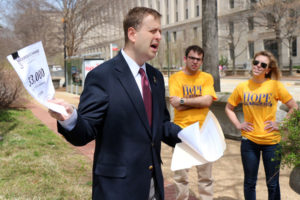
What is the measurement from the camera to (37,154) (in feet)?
22.6

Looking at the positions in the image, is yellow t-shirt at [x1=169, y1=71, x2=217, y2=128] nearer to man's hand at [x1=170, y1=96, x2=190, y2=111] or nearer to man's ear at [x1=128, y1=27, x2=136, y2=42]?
man's hand at [x1=170, y1=96, x2=190, y2=111]

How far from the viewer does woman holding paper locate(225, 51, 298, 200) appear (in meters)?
3.57

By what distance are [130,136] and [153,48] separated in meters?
0.65

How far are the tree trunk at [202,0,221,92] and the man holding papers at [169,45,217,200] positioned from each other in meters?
4.68

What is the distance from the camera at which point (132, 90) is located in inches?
88.7

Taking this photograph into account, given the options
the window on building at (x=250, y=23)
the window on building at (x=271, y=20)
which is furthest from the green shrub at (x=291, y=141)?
the window on building at (x=250, y=23)

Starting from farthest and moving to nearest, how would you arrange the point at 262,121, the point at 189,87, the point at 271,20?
the point at 271,20 → the point at 189,87 → the point at 262,121

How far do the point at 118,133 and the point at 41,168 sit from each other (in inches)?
166

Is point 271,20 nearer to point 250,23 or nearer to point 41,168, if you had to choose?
point 250,23

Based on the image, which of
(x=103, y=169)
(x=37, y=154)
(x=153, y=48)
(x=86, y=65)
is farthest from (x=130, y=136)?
(x=86, y=65)

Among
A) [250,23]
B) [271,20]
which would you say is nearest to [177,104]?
[271,20]

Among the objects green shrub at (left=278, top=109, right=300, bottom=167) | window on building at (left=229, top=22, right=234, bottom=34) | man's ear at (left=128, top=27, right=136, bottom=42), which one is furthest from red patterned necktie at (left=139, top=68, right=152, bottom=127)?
window on building at (left=229, top=22, right=234, bottom=34)

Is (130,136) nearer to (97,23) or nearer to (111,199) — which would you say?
(111,199)

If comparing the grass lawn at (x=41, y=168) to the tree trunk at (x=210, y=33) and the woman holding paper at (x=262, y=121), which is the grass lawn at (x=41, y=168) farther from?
the tree trunk at (x=210, y=33)
